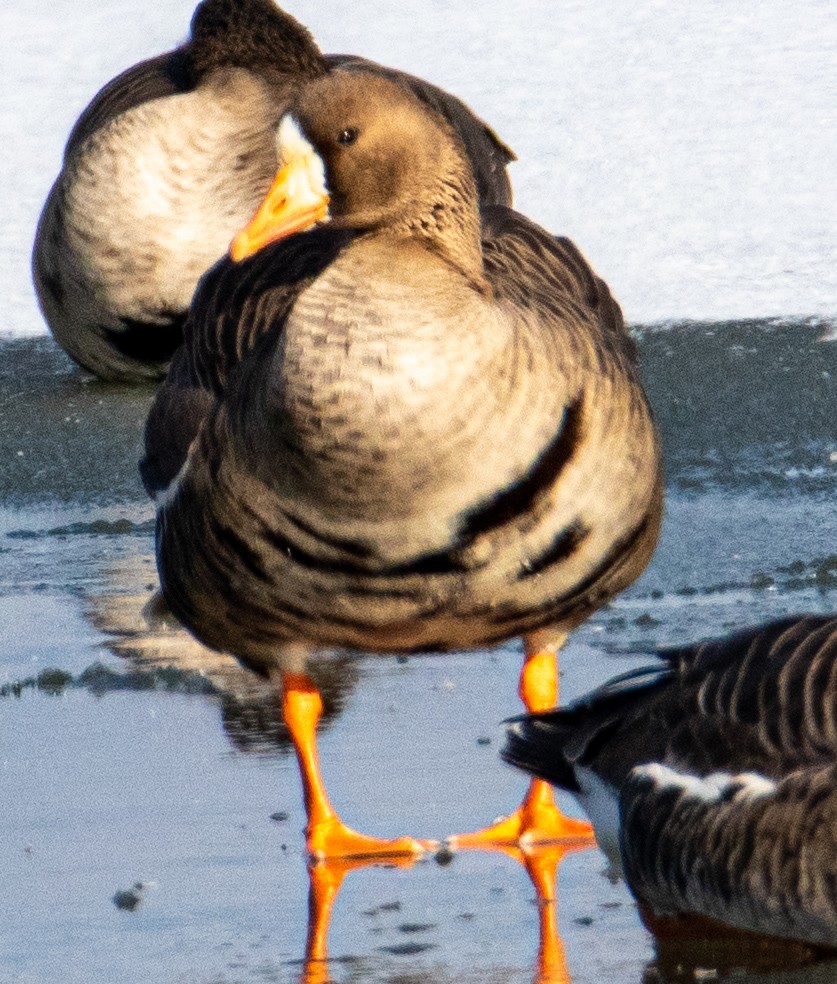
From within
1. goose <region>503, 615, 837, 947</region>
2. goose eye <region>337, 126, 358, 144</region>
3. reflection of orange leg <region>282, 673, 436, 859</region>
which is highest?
goose eye <region>337, 126, 358, 144</region>

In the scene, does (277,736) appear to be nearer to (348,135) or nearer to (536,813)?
(536,813)

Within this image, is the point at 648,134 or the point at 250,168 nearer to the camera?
the point at 250,168

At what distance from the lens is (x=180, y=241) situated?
842 centimetres

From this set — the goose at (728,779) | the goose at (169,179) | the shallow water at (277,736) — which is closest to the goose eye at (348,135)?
the goose at (728,779)

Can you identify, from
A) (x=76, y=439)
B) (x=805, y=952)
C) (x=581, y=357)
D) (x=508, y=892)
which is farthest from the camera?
(x=76, y=439)

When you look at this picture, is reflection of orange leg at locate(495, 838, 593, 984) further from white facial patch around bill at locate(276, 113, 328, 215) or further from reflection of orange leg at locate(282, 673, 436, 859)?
white facial patch around bill at locate(276, 113, 328, 215)

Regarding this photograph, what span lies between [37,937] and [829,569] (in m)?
2.93

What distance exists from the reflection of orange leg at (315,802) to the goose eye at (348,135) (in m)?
1.24

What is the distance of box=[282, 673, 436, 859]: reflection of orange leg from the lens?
4.44 meters

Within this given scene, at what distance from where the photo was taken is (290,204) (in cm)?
427

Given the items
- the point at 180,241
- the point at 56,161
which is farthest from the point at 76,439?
the point at 56,161

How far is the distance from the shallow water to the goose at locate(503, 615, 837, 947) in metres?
0.14

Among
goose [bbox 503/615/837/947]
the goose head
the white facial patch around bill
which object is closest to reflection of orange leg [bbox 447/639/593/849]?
goose [bbox 503/615/837/947]

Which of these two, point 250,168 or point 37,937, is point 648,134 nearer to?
point 250,168
